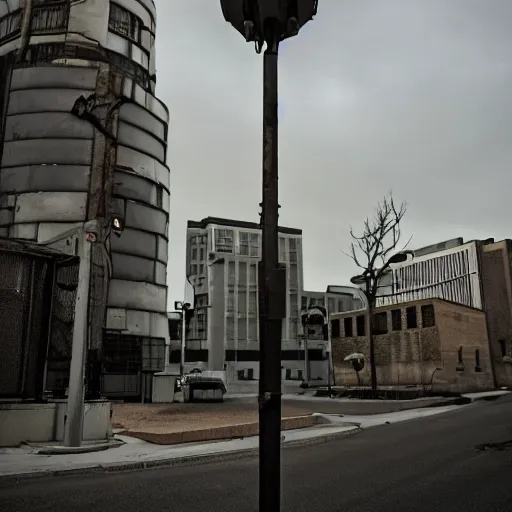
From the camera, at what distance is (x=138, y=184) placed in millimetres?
→ 36750

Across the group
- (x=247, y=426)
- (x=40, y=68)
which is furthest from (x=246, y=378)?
(x=247, y=426)

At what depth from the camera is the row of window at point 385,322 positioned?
119ft

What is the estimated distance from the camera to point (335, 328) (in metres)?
45.6

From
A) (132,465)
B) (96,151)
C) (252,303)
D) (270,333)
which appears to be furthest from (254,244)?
(270,333)

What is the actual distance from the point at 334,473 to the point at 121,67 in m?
36.7

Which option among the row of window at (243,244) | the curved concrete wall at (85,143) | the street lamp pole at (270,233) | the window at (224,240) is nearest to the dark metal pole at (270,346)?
the street lamp pole at (270,233)

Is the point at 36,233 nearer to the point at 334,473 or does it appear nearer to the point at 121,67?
the point at 121,67

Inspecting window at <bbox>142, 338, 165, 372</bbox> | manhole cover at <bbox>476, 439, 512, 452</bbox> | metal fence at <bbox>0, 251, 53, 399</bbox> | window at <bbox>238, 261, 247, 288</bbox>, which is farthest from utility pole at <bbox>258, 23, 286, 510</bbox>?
window at <bbox>238, 261, 247, 288</bbox>

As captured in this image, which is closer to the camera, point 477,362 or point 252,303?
point 477,362

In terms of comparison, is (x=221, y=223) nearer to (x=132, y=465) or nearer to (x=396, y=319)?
(x=396, y=319)

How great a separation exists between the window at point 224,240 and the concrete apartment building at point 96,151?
38.6 metres

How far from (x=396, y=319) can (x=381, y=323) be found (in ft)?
5.58

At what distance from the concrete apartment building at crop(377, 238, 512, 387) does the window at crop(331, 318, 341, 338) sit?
19.1 feet

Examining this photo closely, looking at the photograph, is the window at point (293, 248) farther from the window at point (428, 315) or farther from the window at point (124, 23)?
the window at point (124, 23)
